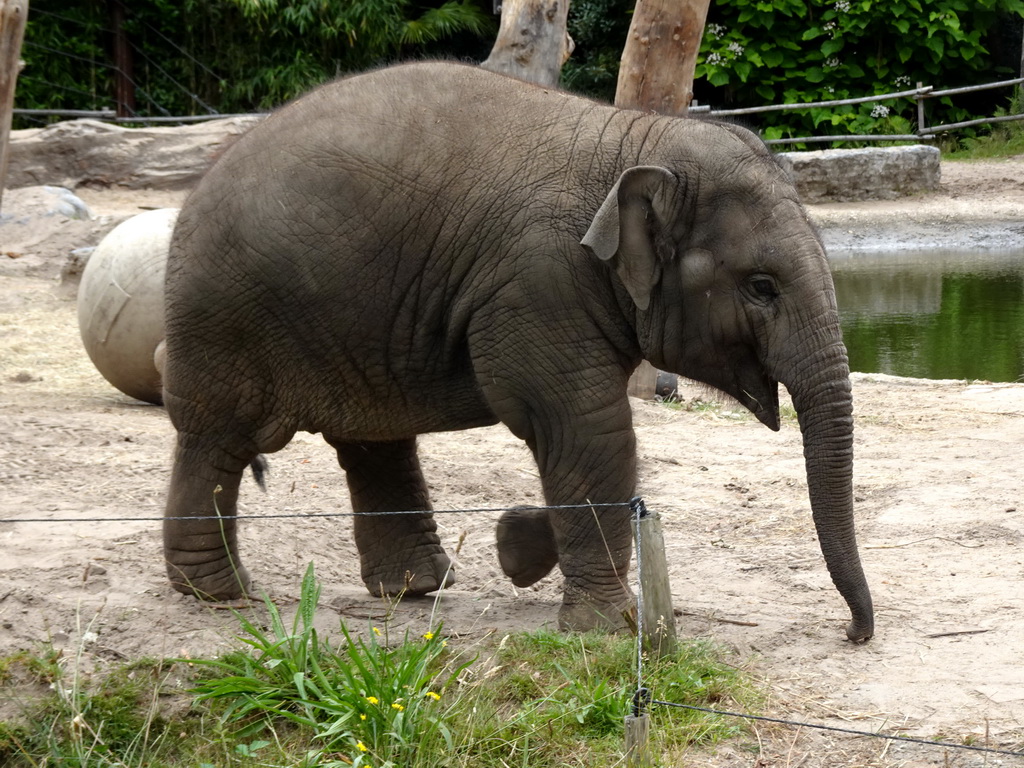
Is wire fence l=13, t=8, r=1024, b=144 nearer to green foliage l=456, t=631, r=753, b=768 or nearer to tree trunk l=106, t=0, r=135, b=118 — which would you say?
tree trunk l=106, t=0, r=135, b=118

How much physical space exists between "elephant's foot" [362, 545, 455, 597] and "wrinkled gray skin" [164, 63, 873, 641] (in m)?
0.59

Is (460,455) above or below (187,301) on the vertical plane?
below

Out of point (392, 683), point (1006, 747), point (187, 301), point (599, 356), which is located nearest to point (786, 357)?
point (599, 356)

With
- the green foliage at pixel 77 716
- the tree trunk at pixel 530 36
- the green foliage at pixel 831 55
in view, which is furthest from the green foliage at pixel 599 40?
the green foliage at pixel 77 716

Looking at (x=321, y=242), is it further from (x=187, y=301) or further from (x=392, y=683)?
(x=392, y=683)

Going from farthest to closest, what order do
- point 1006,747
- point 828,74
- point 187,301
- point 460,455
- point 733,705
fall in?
point 828,74 → point 460,455 → point 187,301 → point 733,705 → point 1006,747

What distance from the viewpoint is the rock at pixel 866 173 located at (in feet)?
66.3

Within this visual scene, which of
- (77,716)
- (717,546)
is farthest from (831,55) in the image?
(77,716)

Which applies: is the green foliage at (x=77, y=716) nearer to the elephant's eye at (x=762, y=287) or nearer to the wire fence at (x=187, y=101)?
the elephant's eye at (x=762, y=287)

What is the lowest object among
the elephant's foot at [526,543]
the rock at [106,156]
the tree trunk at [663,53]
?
the elephant's foot at [526,543]

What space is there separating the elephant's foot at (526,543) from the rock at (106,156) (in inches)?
568

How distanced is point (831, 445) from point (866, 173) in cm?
1693

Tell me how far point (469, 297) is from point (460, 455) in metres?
3.33

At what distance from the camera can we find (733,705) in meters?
4.25
